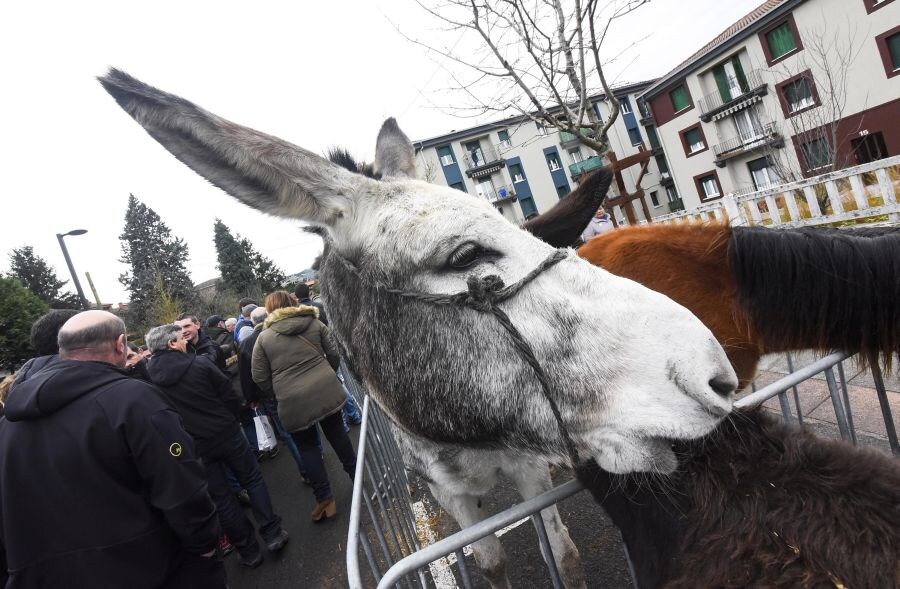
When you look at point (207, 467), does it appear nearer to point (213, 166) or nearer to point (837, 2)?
point (213, 166)

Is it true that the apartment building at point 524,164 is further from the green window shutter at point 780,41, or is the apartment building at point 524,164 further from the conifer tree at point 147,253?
the conifer tree at point 147,253

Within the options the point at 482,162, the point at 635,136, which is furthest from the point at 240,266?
the point at 635,136

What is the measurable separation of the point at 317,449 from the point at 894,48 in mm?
27967

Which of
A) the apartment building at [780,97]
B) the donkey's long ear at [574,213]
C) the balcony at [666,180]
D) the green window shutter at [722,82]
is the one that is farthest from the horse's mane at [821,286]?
the balcony at [666,180]

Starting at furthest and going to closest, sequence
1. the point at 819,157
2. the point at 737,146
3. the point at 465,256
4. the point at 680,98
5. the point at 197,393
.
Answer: the point at 680,98 < the point at 737,146 < the point at 819,157 < the point at 197,393 < the point at 465,256

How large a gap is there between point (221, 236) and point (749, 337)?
55710 mm

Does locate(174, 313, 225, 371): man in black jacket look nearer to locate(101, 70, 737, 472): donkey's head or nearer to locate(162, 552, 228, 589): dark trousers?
locate(162, 552, 228, 589): dark trousers

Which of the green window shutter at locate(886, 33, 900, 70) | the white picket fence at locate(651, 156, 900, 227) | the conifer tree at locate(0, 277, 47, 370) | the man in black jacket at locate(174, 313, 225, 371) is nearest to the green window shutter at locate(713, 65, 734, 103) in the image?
the green window shutter at locate(886, 33, 900, 70)

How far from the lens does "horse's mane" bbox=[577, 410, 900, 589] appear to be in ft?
2.80

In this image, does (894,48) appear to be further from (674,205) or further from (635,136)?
(635,136)

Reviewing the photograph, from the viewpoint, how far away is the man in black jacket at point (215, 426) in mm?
3928

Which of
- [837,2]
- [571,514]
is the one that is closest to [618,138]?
[837,2]

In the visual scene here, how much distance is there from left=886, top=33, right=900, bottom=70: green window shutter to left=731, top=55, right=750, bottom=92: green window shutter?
6.56 meters

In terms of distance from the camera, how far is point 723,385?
112 cm
